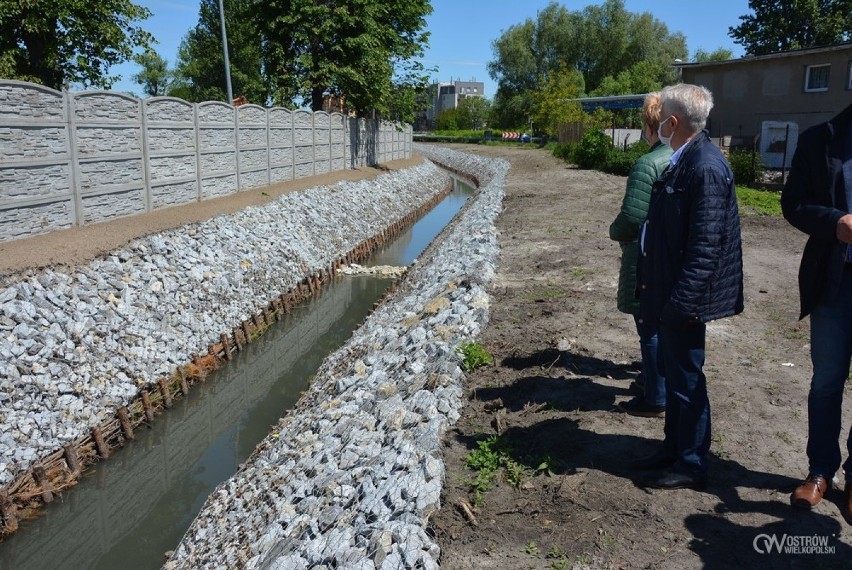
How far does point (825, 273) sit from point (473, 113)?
96050 millimetres

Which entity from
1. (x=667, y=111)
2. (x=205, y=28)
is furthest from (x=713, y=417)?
(x=205, y=28)

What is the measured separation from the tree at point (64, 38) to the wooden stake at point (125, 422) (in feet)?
48.1

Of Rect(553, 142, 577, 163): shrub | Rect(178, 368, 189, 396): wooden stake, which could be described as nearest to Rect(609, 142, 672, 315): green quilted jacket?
Rect(178, 368, 189, 396): wooden stake

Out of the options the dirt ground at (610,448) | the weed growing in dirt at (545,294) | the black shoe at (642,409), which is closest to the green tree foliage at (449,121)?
the weed growing in dirt at (545,294)

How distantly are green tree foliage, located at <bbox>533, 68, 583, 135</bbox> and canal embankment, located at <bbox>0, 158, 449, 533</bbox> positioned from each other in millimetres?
33467

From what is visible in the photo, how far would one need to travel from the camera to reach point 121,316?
827 cm

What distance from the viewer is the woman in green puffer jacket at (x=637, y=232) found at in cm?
447

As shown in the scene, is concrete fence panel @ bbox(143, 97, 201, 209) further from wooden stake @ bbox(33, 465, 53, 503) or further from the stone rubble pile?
wooden stake @ bbox(33, 465, 53, 503)

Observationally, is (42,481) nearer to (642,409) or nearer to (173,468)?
(173,468)

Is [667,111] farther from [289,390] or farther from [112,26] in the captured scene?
[112,26]

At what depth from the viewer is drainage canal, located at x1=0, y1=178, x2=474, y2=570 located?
19.4 ft

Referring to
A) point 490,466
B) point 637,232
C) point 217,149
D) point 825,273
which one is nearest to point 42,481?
point 490,466

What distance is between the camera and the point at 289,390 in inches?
371

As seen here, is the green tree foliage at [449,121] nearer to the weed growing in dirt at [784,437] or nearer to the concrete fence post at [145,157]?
the concrete fence post at [145,157]
